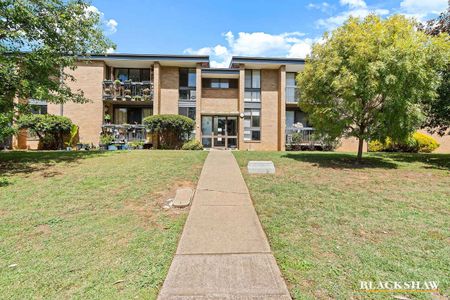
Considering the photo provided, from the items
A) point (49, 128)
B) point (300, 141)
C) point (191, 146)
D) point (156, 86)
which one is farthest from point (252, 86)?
point (49, 128)

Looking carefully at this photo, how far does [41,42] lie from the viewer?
1177cm

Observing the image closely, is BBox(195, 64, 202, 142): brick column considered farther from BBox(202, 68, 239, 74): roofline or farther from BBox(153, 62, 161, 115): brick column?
BBox(153, 62, 161, 115): brick column

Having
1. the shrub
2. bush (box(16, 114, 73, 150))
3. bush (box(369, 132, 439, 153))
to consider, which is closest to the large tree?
bush (box(16, 114, 73, 150))

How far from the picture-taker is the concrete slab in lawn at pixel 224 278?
9.93ft

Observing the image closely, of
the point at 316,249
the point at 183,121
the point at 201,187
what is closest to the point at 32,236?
the point at 201,187

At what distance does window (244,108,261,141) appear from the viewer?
884 inches

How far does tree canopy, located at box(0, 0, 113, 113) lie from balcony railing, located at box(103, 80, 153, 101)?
7.89 m

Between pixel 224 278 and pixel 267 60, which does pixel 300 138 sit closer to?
pixel 267 60

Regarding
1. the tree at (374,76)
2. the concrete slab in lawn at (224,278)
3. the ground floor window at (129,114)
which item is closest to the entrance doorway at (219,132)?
the ground floor window at (129,114)

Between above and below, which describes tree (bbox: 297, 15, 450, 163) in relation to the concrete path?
above

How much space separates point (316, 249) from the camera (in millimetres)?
4105

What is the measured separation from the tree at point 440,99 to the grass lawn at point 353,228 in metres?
3.90

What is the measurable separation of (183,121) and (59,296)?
1675 centimetres

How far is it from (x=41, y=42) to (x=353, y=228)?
13.4m
